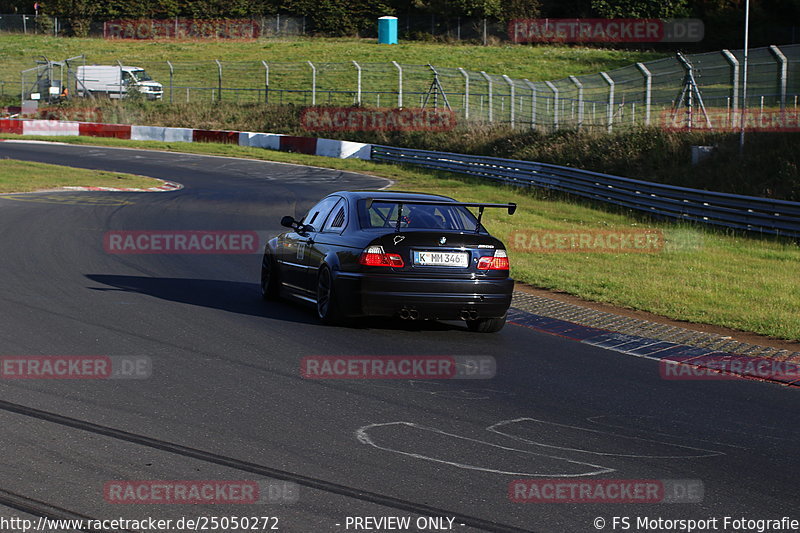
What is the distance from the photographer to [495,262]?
10.0 metres

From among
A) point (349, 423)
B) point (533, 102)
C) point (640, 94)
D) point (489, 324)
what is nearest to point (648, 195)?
point (640, 94)

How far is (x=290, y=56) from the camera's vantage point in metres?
66.3

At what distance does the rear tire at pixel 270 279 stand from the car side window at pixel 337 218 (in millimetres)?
1192

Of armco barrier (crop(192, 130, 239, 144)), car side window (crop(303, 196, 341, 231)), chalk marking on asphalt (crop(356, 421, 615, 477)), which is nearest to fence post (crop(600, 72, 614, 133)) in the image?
car side window (crop(303, 196, 341, 231))

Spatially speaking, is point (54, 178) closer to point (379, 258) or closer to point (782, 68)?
point (782, 68)

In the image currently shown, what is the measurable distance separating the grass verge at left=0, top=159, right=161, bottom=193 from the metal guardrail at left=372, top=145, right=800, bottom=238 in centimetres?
973

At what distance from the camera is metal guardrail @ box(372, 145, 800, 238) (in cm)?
1916

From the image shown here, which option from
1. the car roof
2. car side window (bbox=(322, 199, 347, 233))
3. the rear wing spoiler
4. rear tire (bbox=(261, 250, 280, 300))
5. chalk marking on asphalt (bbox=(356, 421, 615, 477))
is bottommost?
chalk marking on asphalt (bbox=(356, 421, 615, 477))

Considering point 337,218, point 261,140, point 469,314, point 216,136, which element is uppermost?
point 216,136

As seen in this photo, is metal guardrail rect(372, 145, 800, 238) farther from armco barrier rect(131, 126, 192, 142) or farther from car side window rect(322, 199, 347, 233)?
armco barrier rect(131, 126, 192, 142)

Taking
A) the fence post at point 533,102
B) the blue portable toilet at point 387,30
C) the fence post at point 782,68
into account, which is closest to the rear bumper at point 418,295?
the fence post at point 782,68

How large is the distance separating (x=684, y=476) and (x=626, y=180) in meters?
18.1

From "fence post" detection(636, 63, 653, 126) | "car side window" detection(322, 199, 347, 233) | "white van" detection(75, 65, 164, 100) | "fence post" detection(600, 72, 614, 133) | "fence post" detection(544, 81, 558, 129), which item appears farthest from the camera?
"white van" detection(75, 65, 164, 100)

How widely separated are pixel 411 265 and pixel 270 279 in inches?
112
